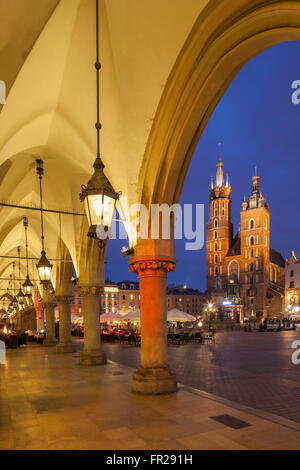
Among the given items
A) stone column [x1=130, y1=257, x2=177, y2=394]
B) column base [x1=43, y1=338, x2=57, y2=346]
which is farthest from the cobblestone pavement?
column base [x1=43, y1=338, x2=57, y2=346]

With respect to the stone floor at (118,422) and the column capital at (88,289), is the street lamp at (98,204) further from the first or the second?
the column capital at (88,289)

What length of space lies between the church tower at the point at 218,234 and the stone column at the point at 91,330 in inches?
2891

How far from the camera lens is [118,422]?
223 inches

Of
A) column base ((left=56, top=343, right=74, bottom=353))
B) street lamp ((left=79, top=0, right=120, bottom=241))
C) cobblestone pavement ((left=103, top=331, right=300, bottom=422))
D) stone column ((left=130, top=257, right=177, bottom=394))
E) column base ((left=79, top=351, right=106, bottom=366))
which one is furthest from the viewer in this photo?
column base ((left=56, top=343, right=74, bottom=353))

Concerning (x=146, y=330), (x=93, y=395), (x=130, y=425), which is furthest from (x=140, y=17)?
(x=93, y=395)

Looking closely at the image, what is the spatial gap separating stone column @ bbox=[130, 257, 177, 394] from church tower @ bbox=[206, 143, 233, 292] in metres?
78.1

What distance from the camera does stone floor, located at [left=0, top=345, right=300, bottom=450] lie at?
15.6 ft

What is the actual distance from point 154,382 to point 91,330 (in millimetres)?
5739

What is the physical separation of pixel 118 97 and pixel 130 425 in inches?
248

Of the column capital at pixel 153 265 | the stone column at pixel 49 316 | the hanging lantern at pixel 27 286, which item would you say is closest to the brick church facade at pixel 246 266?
the stone column at pixel 49 316

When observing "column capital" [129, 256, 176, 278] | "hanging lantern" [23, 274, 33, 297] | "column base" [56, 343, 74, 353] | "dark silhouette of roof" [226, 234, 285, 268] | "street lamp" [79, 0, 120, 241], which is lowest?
"column base" [56, 343, 74, 353]

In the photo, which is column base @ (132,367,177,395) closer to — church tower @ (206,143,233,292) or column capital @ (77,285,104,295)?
column capital @ (77,285,104,295)

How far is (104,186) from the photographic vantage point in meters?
5.51

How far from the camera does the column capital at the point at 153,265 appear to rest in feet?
25.8
